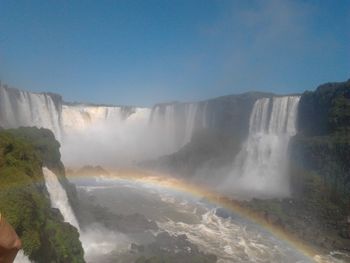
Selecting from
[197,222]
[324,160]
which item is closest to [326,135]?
[324,160]

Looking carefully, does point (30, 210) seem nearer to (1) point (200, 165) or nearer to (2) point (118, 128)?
(1) point (200, 165)

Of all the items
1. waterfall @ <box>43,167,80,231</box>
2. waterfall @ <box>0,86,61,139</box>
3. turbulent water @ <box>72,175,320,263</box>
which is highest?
waterfall @ <box>0,86,61,139</box>

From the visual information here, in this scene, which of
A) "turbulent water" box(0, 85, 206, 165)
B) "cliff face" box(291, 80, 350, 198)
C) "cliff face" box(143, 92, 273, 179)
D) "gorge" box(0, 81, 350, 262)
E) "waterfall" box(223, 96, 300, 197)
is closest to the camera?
"gorge" box(0, 81, 350, 262)

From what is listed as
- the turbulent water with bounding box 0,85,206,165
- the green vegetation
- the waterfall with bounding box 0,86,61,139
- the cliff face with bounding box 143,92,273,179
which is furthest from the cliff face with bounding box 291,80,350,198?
the waterfall with bounding box 0,86,61,139

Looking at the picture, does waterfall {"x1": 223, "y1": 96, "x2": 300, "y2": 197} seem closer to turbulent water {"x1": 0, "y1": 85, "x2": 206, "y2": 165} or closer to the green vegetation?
turbulent water {"x1": 0, "y1": 85, "x2": 206, "y2": 165}

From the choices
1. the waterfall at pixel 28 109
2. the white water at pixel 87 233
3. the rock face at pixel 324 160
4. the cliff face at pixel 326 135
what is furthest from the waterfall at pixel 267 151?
the waterfall at pixel 28 109

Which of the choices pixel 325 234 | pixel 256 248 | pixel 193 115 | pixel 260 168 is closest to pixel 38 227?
pixel 256 248
